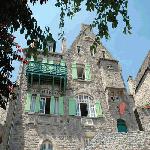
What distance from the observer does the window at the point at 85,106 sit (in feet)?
71.0

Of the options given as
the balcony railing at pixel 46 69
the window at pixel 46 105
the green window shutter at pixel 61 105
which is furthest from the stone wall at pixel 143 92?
the window at pixel 46 105

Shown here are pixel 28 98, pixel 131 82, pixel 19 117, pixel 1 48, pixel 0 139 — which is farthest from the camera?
pixel 131 82

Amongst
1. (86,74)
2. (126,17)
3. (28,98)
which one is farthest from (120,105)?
(126,17)

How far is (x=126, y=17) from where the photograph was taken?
628 cm

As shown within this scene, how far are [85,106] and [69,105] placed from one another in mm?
1516

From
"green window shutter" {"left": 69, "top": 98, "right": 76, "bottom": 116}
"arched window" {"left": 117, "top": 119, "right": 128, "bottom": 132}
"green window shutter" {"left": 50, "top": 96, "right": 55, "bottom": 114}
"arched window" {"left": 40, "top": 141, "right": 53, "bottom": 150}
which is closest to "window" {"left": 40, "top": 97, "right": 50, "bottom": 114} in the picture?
"green window shutter" {"left": 50, "top": 96, "right": 55, "bottom": 114}

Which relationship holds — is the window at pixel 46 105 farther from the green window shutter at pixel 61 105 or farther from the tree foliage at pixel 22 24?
the tree foliage at pixel 22 24

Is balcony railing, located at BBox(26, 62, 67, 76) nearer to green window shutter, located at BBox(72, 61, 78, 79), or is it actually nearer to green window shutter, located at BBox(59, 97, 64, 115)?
green window shutter, located at BBox(72, 61, 78, 79)

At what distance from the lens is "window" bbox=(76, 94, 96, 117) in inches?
852

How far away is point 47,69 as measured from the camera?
915 inches

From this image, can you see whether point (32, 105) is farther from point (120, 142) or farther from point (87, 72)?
point (120, 142)

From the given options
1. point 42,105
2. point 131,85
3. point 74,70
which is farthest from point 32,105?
point 131,85

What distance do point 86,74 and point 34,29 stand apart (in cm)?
1923

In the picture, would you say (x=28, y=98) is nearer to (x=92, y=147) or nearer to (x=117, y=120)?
(x=117, y=120)
